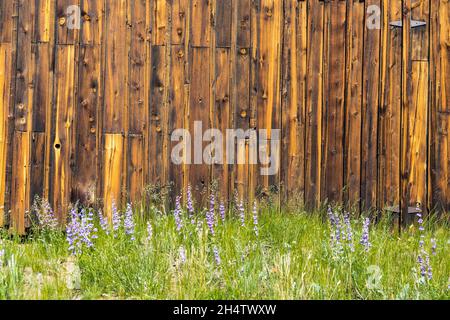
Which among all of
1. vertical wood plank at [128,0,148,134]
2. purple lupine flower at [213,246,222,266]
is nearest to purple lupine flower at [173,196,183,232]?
purple lupine flower at [213,246,222,266]

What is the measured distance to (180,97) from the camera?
5.46 metres

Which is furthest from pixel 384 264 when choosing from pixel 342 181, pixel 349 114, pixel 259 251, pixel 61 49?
pixel 61 49

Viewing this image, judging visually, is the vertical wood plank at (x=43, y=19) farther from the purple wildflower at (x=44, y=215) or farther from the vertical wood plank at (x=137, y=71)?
the purple wildflower at (x=44, y=215)

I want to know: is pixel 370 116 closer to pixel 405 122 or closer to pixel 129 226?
pixel 405 122

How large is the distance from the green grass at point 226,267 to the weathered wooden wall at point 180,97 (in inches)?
24.1

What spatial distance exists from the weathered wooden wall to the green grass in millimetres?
612

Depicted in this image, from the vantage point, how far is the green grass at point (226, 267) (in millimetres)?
3801

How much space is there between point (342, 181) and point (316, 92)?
0.93 meters

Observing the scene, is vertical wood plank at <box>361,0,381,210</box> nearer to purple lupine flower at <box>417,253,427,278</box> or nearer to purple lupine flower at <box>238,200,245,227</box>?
purple lupine flower at <box>238,200,245,227</box>

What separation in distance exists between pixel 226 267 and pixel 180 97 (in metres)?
2.01

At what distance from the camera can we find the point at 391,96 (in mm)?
5652

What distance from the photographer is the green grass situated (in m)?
3.80

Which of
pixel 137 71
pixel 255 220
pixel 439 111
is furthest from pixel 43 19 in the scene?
pixel 439 111

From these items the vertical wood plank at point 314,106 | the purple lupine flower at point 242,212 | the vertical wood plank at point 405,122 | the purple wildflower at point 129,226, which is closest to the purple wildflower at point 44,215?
the purple wildflower at point 129,226
